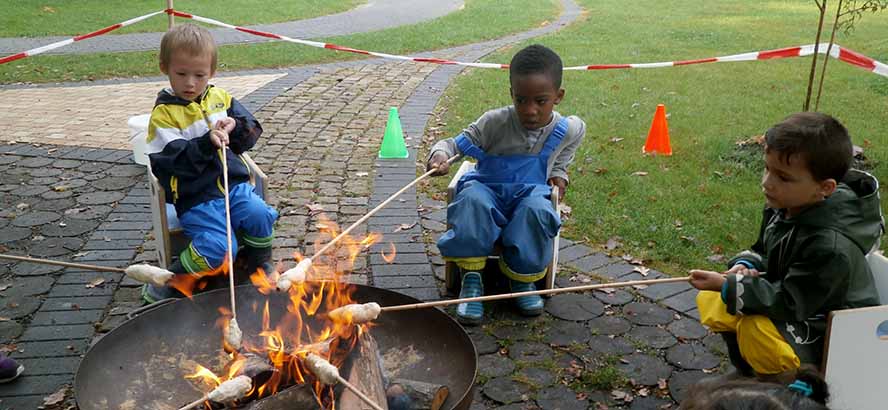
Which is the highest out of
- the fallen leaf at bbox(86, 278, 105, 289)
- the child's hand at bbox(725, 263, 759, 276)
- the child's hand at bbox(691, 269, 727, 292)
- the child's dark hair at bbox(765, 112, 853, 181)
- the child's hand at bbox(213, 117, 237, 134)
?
the child's dark hair at bbox(765, 112, 853, 181)

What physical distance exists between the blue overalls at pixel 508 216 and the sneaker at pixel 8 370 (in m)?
2.23

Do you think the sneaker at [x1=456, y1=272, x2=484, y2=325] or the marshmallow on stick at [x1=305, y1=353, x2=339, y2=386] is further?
the sneaker at [x1=456, y1=272, x2=484, y2=325]

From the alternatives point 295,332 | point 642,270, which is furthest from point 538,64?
→ point 295,332

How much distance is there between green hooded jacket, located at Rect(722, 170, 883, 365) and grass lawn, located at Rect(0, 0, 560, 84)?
9154mm

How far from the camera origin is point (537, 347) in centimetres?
404

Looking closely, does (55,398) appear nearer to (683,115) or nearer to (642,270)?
(642,270)

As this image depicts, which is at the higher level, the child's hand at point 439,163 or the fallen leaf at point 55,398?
the child's hand at point 439,163

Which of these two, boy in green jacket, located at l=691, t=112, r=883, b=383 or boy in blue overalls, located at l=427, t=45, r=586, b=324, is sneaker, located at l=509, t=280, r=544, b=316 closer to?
boy in blue overalls, located at l=427, t=45, r=586, b=324

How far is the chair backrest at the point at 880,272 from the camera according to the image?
130 inches

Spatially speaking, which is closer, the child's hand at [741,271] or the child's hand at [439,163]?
the child's hand at [741,271]

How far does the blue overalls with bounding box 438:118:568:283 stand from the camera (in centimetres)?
423

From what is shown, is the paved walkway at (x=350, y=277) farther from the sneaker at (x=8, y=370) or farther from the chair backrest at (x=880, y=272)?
the chair backrest at (x=880, y=272)

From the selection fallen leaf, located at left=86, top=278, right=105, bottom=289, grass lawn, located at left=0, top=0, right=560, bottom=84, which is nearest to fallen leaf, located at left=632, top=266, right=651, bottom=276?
fallen leaf, located at left=86, top=278, right=105, bottom=289

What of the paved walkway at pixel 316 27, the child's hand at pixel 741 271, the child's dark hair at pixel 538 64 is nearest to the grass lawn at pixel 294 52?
the paved walkway at pixel 316 27
